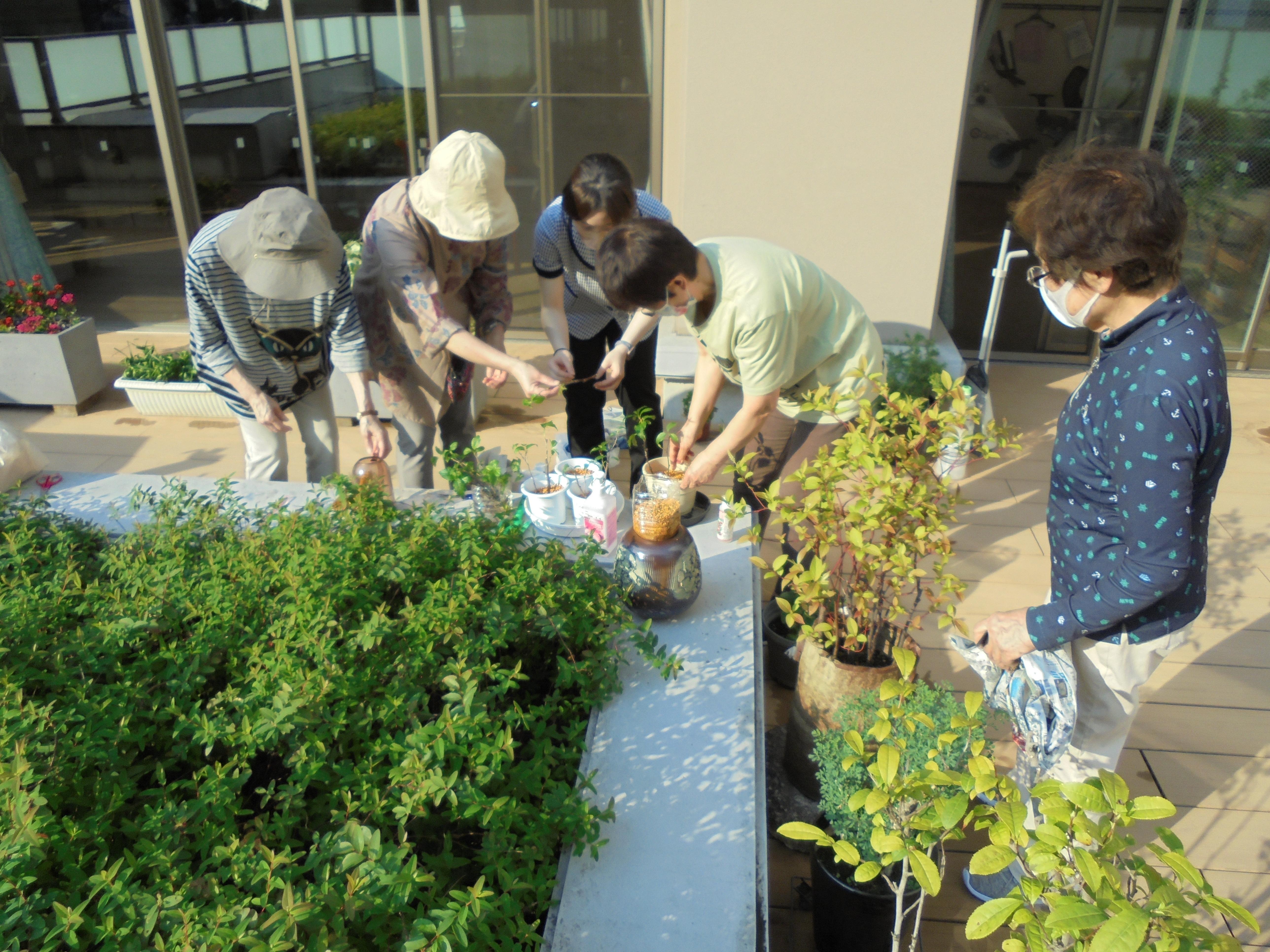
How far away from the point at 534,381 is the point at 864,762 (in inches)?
52.5

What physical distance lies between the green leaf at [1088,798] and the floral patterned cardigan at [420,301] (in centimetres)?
194

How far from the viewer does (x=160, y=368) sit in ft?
14.0

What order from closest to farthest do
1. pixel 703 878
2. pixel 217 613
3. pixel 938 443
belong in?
pixel 703 878 < pixel 217 613 < pixel 938 443

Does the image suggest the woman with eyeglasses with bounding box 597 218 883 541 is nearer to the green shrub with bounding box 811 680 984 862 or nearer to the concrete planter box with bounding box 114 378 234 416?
the green shrub with bounding box 811 680 984 862

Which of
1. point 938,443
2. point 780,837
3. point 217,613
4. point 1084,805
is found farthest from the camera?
point 780,837

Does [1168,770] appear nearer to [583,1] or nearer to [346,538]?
[346,538]

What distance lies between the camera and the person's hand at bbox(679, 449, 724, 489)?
2.10m

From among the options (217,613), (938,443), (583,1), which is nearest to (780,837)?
(938,443)

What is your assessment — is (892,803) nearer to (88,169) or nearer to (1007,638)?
(1007,638)

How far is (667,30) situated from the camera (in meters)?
4.02

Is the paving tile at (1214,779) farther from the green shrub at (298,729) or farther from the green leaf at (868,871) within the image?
the green leaf at (868,871)

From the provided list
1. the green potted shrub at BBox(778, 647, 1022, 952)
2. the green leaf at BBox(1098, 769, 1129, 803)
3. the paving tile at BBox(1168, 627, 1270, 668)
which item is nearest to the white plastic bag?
the green potted shrub at BBox(778, 647, 1022, 952)

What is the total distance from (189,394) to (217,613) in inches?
119

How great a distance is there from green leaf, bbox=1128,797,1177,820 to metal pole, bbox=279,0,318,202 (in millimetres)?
4830
